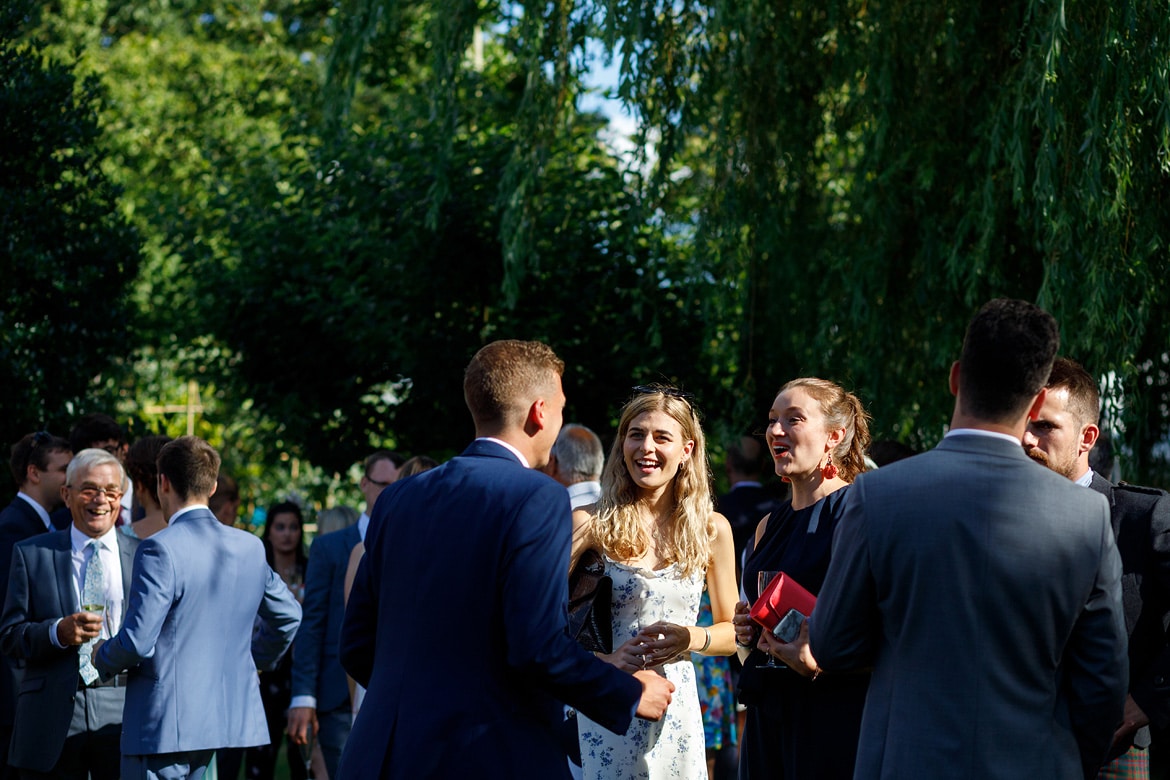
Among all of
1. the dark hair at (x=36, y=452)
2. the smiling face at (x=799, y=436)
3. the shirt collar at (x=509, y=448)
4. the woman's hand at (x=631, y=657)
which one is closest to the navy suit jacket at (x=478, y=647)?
the shirt collar at (x=509, y=448)

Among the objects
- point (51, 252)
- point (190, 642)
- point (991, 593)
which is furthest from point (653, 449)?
point (51, 252)

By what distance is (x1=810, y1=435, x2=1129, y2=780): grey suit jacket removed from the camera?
3047 mm

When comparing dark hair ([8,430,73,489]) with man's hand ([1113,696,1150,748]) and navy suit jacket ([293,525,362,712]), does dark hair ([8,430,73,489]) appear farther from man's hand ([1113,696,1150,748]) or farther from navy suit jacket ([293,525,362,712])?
man's hand ([1113,696,1150,748])

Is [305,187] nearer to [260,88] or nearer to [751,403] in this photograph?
[751,403]

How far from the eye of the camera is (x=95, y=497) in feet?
19.1

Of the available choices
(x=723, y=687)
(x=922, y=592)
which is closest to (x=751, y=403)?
(x=723, y=687)

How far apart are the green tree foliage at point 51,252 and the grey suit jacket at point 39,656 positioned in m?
4.75

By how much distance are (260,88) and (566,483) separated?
18.6 m

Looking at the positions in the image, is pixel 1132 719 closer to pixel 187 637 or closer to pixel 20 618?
pixel 187 637

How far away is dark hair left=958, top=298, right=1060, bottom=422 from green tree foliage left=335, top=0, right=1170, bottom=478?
4.23 metres

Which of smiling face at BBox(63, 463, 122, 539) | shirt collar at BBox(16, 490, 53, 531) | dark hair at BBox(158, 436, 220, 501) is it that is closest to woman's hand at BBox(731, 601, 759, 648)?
dark hair at BBox(158, 436, 220, 501)

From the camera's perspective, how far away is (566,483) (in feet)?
22.4

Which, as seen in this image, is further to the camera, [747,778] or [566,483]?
[566,483]

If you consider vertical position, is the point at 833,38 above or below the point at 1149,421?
above
